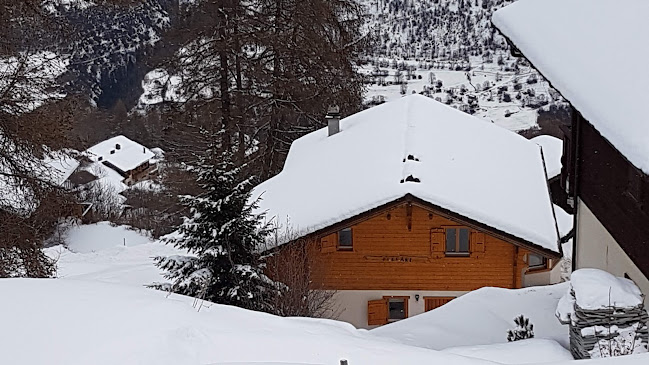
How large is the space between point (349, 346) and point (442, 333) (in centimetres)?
463

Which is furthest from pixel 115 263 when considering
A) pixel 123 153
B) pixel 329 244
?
pixel 123 153

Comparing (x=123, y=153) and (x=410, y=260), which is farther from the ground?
(x=123, y=153)

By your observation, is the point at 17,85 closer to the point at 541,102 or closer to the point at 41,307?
the point at 41,307

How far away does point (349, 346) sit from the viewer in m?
5.62

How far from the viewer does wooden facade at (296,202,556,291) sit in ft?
45.5

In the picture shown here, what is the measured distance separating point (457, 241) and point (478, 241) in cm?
41

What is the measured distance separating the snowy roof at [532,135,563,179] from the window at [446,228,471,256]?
16.6ft

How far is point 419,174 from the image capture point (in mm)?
13852

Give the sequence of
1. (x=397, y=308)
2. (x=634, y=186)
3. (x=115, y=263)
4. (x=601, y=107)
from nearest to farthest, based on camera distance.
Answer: (x=601, y=107)
(x=634, y=186)
(x=397, y=308)
(x=115, y=263)

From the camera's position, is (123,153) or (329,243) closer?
(329,243)

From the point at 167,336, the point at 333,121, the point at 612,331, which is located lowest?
the point at 612,331

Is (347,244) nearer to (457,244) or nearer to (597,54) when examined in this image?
(457,244)

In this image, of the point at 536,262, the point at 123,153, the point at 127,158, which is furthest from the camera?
the point at 123,153

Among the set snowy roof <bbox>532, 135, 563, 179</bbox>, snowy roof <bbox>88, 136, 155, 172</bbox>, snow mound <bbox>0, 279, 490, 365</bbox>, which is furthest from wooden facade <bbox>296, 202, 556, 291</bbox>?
snowy roof <bbox>88, 136, 155, 172</bbox>
